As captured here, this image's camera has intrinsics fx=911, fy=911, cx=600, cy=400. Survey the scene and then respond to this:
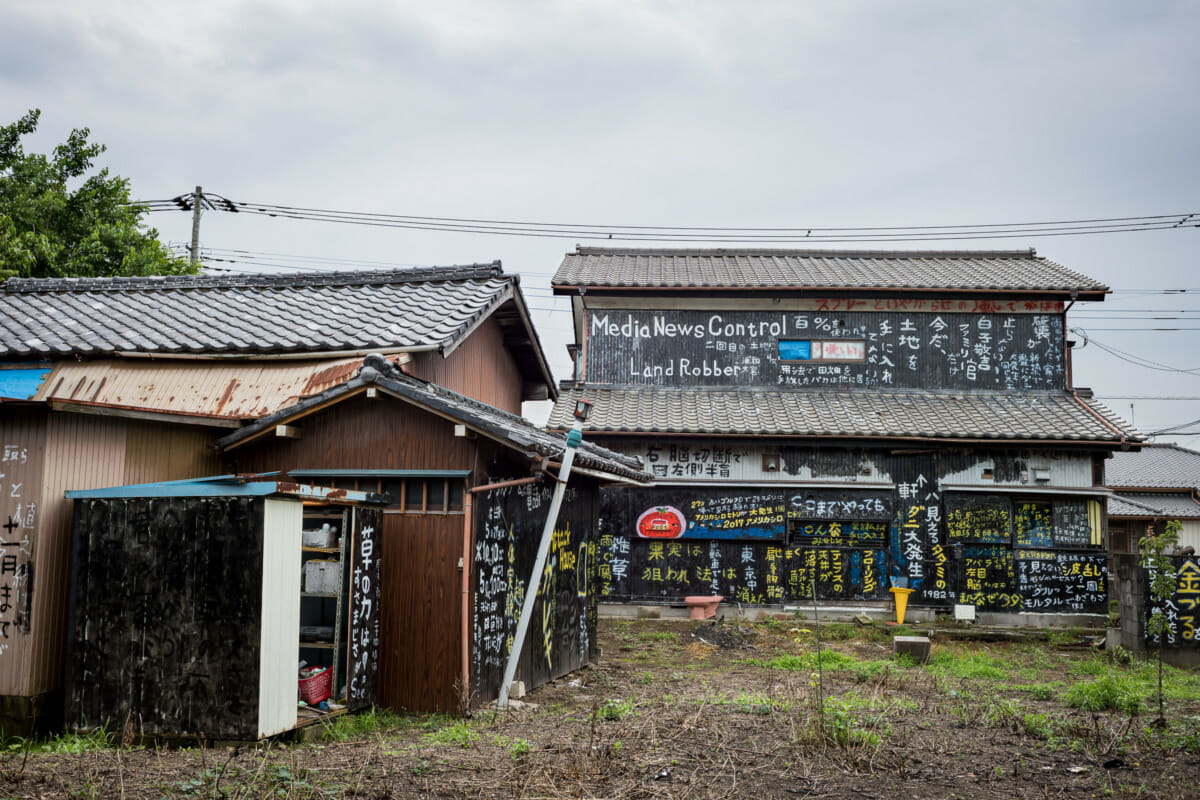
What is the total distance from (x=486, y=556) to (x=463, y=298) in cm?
401

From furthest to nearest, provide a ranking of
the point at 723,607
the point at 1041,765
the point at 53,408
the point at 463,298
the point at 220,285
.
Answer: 1. the point at 723,607
2. the point at 220,285
3. the point at 463,298
4. the point at 53,408
5. the point at 1041,765

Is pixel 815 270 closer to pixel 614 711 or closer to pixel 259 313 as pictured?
pixel 259 313

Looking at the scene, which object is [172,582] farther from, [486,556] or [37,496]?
[486,556]

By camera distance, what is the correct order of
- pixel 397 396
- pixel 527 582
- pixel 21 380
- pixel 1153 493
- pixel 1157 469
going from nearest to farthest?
pixel 397 396 → pixel 21 380 → pixel 527 582 → pixel 1153 493 → pixel 1157 469

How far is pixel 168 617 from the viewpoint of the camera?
745 centimetres

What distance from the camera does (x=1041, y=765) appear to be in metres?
6.64

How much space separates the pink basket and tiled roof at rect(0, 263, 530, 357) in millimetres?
3563

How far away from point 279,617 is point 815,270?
16.5 metres

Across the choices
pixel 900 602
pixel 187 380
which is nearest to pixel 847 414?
pixel 900 602

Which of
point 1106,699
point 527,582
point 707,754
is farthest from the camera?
point 527,582

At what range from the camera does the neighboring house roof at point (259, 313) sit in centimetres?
1046

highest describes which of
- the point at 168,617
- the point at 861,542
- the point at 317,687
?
the point at 861,542

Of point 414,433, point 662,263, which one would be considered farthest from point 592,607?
point 662,263

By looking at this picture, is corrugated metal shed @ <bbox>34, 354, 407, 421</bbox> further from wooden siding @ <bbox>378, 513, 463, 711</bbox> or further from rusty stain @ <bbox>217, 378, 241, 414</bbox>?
wooden siding @ <bbox>378, 513, 463, 711</bbox>
